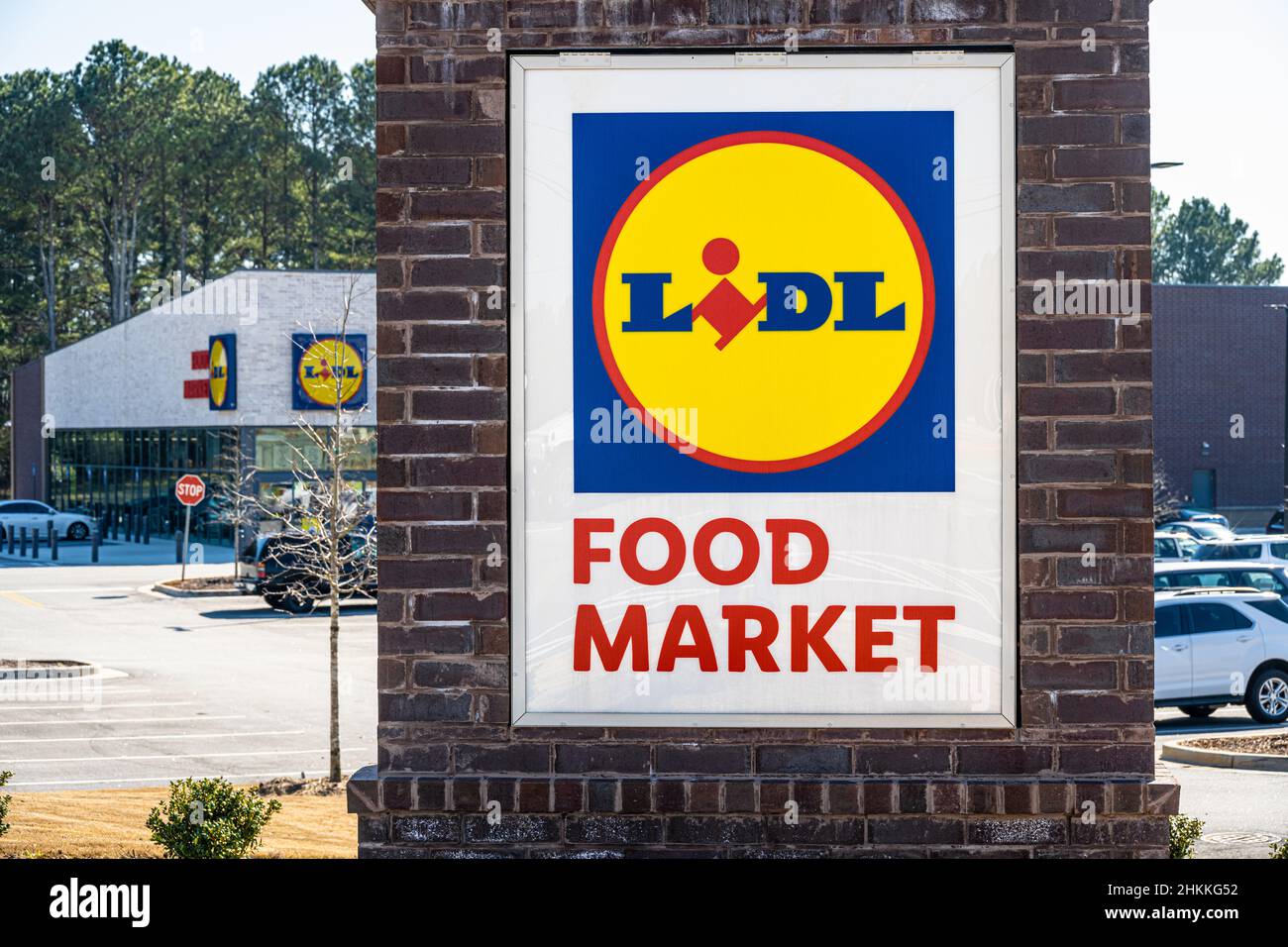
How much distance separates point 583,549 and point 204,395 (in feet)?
134

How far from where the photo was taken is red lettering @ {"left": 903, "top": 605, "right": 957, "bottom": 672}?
488cm

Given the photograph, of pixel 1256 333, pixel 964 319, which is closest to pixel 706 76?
pixel 964 319

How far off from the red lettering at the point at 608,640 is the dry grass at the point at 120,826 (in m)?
6.07

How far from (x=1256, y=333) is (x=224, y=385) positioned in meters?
39.9

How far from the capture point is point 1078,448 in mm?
4715

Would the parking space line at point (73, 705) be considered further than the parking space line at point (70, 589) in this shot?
No

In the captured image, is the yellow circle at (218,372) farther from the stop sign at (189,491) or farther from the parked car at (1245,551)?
the parked car at (1245,551)

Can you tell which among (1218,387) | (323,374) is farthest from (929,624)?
(1218,387)

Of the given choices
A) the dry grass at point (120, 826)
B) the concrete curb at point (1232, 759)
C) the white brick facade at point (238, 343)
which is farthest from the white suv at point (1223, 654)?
the white brick facade at point (238, 343)

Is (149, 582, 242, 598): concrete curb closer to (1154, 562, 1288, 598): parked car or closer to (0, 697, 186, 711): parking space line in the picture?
(0, 697, 186, 711): parking space line

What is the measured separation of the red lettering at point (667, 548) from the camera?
489 cm

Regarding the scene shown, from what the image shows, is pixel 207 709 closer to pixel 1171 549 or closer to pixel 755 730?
pixel 755 730

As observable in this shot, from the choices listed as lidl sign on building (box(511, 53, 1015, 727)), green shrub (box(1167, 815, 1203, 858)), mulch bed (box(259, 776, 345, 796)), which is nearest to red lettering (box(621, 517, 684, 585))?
lidl sign on building (box(511, 53, 1015, 727))
